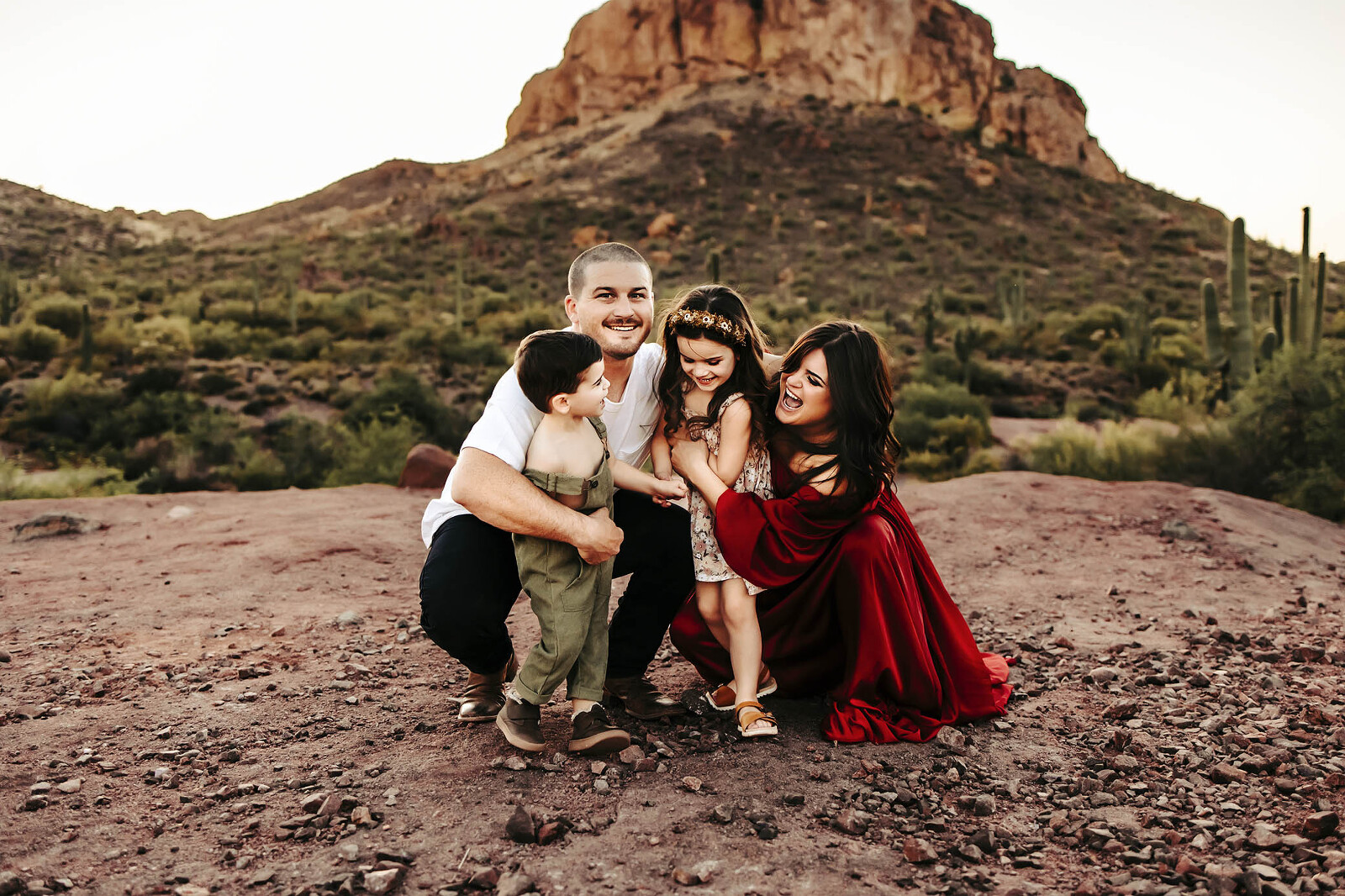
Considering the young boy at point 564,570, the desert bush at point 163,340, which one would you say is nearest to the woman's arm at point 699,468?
the young boy at point 564,570

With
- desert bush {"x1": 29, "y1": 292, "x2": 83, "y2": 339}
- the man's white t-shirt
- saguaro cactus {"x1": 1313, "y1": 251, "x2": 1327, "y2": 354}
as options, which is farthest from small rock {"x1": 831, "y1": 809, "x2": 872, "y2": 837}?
desert bush {"x1": 29, "y1": 292, "x2": 83, "y2": 339}

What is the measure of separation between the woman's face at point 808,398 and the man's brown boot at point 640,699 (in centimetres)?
127

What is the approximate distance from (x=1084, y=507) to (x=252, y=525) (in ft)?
26.7

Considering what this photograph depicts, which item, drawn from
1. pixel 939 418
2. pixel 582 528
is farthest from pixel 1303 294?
pixel 582 528

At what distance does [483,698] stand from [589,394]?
4.69ft

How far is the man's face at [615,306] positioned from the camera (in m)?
3.65

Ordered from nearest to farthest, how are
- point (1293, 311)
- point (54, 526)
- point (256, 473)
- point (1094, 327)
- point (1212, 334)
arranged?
point (54, 526) → point (256, 473) → point (1293, 311) → point (1212, 334) → point (1094, 327)

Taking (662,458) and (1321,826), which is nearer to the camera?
(1321,826)

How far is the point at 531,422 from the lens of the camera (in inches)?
134

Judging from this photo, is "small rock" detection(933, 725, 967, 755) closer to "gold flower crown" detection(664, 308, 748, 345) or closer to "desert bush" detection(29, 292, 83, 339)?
"gold flower crown" detection(664, 308, 748, 345)

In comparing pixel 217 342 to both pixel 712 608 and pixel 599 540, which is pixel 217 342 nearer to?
pixel 712 608

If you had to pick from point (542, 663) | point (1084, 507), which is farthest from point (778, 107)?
point (542, 663)

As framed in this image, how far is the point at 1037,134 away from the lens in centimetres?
5978

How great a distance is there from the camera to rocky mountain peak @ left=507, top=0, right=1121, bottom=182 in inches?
2393
